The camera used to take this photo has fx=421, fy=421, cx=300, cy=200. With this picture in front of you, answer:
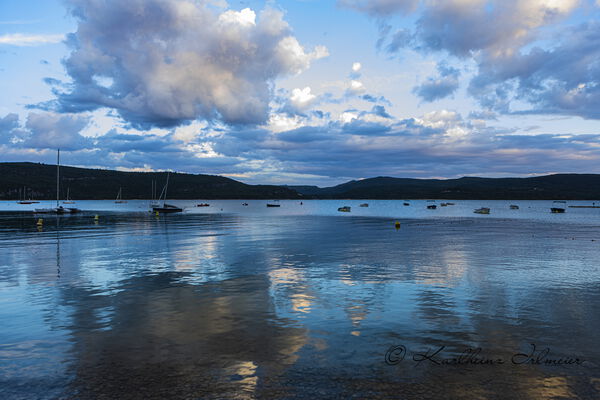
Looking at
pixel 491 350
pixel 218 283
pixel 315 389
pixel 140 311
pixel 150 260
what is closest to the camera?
pixel 315 389

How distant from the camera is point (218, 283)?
24703 mm

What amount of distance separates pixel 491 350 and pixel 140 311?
13927 millimetres

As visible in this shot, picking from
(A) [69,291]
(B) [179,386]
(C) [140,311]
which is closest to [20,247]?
(A) [69,291]

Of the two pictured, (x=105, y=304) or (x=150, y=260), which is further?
(x=150, y=260)

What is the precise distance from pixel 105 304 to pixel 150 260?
15.3m

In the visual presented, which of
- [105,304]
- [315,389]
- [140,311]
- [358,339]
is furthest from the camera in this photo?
[105,304]

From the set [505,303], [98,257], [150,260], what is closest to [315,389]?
[505,303]

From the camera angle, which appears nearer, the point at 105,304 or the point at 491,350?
the point at 491,350

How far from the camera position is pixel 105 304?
19.6m

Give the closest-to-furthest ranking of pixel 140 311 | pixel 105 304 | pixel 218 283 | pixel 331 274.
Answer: pixel 140 311 → pixel 105 304 → pixel 218 283 → pixel 331 274

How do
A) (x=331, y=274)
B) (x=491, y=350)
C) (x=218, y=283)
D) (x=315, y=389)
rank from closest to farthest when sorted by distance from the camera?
1. (x=315, y=389)
2. (x=491, y=350)
3. (x=218, y=283)
4. (x=331, y=274)

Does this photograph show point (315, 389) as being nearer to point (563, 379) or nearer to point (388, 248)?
point (563, 379)

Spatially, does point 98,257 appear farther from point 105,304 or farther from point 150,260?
point 105,304

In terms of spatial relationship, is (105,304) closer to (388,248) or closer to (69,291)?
(69,291)
